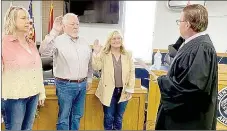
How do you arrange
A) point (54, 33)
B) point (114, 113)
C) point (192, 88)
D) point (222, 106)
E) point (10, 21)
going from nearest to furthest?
point (192, 88)
point (10, 21)
point (54, 33)
point (114, 113)
point (222, 106)

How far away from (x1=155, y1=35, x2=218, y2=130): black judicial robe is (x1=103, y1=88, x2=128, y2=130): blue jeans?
0.70 m

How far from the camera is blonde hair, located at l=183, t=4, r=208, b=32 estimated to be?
1258mm

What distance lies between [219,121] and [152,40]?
211cm

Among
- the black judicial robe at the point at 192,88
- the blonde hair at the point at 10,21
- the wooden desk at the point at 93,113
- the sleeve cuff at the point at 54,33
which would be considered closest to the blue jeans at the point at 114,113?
the wooden desk at the point at 93,113

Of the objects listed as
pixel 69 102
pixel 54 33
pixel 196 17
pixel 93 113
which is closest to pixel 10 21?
pixel 54 33

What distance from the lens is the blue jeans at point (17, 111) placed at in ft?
4.79

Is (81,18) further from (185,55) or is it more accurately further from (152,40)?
(185,55)

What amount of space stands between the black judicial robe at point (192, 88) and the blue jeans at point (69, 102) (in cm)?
68

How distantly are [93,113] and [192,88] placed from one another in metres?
1.11

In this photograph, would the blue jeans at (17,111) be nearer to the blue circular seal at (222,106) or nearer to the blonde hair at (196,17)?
the blonde hair at (196,17)

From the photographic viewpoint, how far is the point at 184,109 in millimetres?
1292

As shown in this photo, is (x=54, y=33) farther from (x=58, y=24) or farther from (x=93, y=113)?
(x=93, y=113)

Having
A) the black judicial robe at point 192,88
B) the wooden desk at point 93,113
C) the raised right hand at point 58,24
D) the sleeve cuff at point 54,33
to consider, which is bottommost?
the wooden desk at point 93,113

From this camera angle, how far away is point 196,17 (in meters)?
1.26
